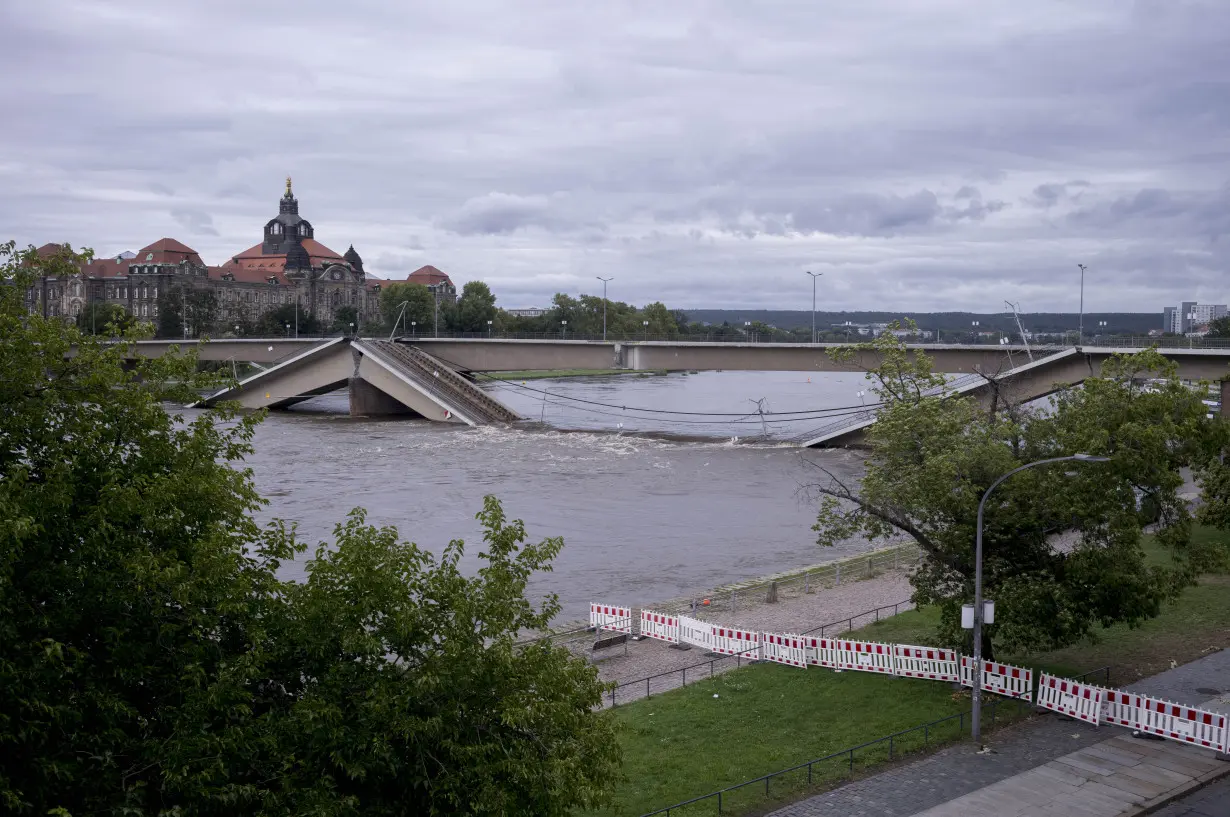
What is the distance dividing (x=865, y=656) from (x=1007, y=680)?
323cm

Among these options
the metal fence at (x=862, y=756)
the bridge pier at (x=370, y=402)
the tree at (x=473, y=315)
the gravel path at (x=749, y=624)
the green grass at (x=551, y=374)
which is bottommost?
the gravel path at (x=749, y=624)

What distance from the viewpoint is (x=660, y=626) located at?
28.5m

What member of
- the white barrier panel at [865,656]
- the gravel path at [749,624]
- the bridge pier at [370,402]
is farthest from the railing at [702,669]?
the bridge pier at [370,402]

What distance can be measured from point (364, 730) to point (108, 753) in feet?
8.28

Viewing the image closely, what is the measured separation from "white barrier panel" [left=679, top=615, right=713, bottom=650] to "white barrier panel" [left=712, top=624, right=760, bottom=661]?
22 centimetres

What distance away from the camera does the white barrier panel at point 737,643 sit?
87.1 ft

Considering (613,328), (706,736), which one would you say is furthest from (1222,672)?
(613,328)

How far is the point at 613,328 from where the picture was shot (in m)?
167

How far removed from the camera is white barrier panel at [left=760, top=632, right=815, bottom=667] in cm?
2584

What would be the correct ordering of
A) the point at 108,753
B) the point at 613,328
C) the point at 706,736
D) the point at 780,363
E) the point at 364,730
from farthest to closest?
the point at 613,328 < the point at 780,363 < the point at 706,736 < the point at 364,730 < the point at 108,753

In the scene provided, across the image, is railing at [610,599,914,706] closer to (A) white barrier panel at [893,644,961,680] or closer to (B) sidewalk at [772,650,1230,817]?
(A) white barrier panel at [893,644,961,680]

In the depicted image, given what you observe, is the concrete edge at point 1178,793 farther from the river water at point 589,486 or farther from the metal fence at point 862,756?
the river water at point 589,486

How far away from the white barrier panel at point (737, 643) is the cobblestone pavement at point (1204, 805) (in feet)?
33.2

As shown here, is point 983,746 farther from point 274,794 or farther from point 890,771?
point 274,794
